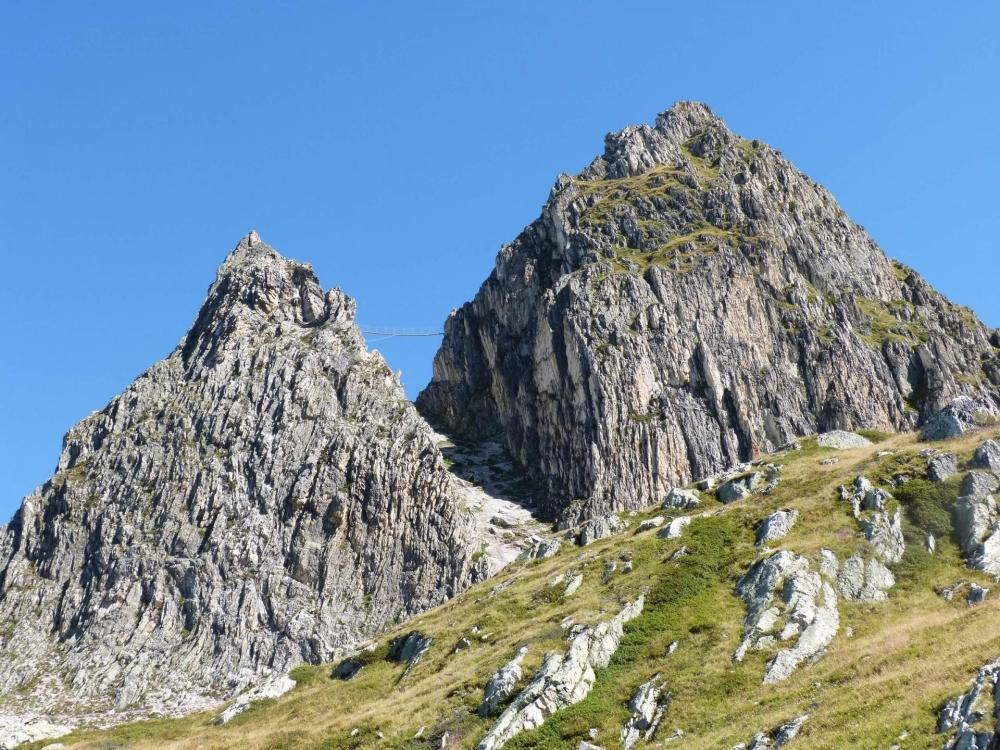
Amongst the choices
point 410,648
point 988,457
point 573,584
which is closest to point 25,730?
point 410,648

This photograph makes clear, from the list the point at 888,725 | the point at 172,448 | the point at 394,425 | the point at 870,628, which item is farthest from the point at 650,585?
the point at 172,448

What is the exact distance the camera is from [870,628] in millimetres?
50219

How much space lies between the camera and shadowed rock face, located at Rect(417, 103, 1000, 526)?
5463 inches

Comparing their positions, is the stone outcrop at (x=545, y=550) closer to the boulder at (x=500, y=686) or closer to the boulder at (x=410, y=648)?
the boulder at (x=410, y=648)

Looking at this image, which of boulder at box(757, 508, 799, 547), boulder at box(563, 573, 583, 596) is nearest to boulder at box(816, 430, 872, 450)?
boulder at box(757, 508, 799, 547)

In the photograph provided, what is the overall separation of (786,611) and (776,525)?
13.3 meters

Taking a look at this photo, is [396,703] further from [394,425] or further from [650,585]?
[394,425]

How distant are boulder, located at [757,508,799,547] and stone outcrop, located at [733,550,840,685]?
4761 millimetres

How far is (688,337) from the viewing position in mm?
147000

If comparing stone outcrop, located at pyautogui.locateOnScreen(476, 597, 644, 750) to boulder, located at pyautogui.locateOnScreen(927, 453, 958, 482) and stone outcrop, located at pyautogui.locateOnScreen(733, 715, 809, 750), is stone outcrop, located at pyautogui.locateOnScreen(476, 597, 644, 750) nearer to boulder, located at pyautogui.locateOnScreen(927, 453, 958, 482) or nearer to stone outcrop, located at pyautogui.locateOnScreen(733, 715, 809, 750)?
stone outcrop, located at pyautogui.locateOnScreen(733, 715, 809, 750)

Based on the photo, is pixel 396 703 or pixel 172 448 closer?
pixel 396 703

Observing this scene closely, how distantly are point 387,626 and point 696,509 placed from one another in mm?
52929

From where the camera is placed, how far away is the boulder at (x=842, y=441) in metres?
94.7

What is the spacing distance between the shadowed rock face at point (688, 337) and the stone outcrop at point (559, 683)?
77961 mm
